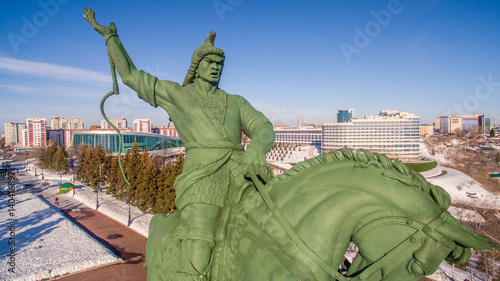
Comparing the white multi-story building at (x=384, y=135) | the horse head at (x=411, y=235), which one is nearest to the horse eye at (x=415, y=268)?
the horse head at (x=411, y=235)

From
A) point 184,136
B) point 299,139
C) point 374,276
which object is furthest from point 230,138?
point 299,139

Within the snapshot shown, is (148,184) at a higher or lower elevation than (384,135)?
lower

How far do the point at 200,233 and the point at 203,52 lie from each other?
1951mm

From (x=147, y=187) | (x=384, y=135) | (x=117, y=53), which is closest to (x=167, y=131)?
(x=384, y=135)

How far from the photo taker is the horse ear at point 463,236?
188cm

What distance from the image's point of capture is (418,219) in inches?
79.3

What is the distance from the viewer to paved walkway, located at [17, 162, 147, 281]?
457 inches

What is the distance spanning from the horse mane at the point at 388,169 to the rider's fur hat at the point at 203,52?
1607mm

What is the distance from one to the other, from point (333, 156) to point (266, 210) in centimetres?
74

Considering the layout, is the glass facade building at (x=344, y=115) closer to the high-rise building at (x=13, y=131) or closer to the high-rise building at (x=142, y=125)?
the high-rise building at (x=142, y=125)

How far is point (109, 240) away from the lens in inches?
617

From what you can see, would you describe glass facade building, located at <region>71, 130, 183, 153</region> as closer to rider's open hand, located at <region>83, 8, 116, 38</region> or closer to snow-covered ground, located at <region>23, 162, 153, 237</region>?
snow-covered ground, located at <region>23, 162, 153, 237</region>

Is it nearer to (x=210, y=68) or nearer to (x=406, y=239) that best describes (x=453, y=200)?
(x=406, y=239)

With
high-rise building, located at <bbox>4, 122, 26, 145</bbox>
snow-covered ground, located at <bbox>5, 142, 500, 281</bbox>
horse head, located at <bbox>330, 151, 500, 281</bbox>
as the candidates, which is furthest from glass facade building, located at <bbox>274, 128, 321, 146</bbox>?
high-rise building, located at <bbox>4, 122, 26, 145</bbox>
